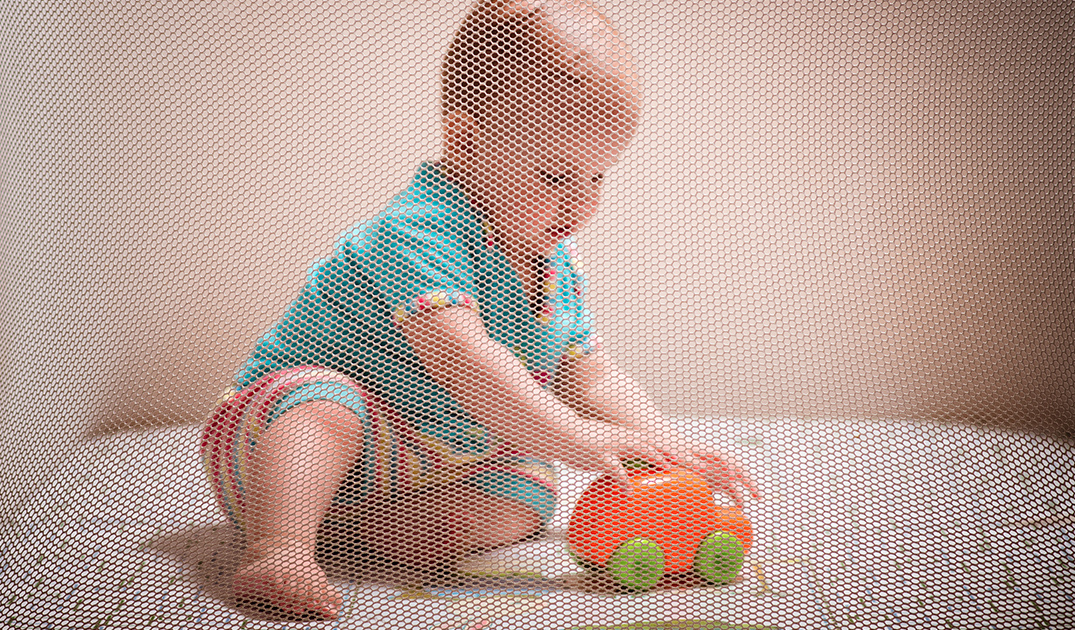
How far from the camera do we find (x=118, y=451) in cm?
40

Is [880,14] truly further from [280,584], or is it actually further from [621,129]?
[280,584]

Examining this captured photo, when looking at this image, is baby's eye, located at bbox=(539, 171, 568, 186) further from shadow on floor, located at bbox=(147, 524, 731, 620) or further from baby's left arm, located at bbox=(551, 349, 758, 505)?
shadow on floor, located at bbox=(147, 524, 731, 620)

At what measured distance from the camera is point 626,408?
15.4 inches

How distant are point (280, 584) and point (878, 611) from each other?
0.31 m

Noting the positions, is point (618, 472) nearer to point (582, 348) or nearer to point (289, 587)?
point (582, 348)

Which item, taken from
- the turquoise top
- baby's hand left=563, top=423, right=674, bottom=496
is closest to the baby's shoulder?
the turquoise top

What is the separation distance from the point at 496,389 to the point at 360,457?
0.30ft

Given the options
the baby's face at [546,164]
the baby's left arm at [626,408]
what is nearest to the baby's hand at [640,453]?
the baby's left arm at [626,408]

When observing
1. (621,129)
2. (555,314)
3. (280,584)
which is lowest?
(280,584)

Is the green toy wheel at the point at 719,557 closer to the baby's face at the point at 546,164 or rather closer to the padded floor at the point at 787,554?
the padded floor at the point at 787,554

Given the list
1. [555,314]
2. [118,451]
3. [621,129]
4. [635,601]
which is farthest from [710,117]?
[118,451]

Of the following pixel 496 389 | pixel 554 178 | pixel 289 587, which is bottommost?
pixel 289 587

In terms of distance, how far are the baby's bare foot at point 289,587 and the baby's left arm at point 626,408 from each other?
160mm

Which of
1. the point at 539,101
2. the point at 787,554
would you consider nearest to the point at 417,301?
the point at 539,101
